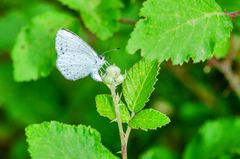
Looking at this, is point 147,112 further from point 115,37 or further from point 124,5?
point 115,37

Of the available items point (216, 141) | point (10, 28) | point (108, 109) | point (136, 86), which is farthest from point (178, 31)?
point (10, 28)

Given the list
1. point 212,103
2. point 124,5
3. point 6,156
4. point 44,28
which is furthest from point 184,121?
point 6,156

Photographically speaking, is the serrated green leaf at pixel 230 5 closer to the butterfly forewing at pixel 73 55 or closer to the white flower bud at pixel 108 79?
the butterfly forewing at pixel 73 55

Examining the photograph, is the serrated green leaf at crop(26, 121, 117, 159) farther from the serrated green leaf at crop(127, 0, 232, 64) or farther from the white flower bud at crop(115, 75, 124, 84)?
the serrated green leaf at crop(127, 0, 232, 64)

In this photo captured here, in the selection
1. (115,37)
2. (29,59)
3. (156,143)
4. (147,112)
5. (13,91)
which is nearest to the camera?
(147,112)

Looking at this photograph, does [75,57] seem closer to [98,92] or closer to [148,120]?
[148,120]

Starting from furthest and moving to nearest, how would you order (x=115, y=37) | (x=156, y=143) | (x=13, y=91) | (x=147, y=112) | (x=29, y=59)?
(x=13, y=91) → (x=156, y=143) → (x=115, y=37) → (x=29, y=59) → (x=147, y=112)

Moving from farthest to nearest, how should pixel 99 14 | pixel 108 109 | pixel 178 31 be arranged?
pixel 99 14 < pixel 178 31 < pixel 108 109
